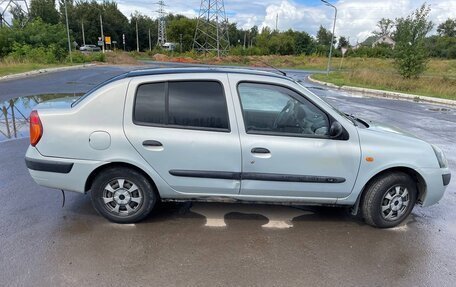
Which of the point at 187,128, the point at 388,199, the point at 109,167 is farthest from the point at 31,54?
the point at 388,199

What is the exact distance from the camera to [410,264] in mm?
3244

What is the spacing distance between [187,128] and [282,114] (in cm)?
111

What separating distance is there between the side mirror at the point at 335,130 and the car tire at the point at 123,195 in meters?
2.03

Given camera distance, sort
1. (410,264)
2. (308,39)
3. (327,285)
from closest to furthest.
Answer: (327,285)
(410,264)
(308,39)

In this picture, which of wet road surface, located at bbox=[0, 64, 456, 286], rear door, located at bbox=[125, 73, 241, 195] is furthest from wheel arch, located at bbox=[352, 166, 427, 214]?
rear door, located at bbox=[125, 73, 241, 195]

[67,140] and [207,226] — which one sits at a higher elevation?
[67,140]

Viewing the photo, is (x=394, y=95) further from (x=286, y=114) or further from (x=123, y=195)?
(x=123, y=195)

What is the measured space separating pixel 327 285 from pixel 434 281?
1000 millimetres

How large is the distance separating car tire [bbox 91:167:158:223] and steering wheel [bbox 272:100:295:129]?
1592mm

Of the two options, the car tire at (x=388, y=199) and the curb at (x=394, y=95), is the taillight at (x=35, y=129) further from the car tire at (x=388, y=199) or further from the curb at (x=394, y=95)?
the curb at (x=394, y=95)

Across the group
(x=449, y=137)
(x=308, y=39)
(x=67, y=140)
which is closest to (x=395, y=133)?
(x=67, y=140)

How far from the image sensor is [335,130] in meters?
3.52

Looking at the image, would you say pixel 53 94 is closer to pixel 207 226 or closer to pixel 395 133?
pixel 207 226

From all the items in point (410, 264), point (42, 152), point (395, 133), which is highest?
Answer: point (395, 133)
